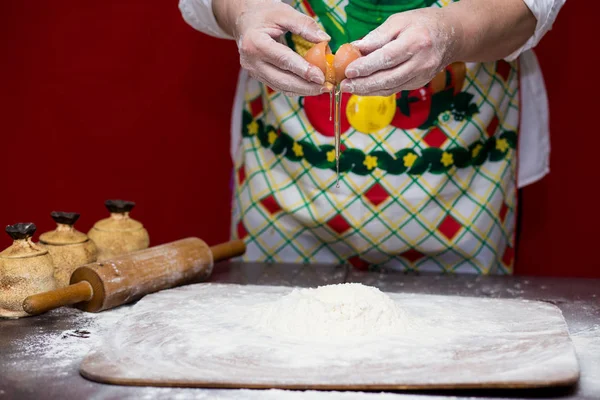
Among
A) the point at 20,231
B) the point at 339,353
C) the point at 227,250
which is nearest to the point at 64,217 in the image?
the point at 20,231

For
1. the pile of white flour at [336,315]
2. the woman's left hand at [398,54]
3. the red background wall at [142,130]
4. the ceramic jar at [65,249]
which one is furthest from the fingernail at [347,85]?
the red background wall at [142,130]

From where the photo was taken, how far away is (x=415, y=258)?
188 centimetres

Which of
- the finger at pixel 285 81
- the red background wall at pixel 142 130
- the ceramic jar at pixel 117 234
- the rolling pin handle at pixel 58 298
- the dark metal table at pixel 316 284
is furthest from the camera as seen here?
the red background wall at pixel 142 130

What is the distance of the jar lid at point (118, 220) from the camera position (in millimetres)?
1599

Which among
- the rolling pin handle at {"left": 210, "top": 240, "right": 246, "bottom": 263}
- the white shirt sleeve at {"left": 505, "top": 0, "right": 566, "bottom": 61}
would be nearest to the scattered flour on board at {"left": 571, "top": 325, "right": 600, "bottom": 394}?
the white shirt sleeve at {"left": 505, "top": 0, "right": 566, "bottom": 61}

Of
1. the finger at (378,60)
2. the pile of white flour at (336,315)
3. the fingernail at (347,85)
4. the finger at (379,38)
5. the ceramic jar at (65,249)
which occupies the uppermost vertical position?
the finger at (379,38)

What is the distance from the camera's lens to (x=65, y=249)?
4.82 feet

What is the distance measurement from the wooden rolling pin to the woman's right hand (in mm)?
406

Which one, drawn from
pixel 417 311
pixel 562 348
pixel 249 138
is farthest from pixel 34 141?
pixel 562 348

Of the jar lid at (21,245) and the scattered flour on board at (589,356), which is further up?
the jar lid at (21,245)

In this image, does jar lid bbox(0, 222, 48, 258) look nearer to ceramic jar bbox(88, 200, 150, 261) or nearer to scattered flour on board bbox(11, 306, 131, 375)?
scattered flour on board bbox(11, 306, 131, 375)

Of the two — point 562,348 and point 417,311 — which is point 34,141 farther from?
point 562,348

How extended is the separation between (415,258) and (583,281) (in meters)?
0.39

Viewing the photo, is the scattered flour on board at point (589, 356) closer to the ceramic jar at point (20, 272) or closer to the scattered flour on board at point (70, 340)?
the scattered flour on board at point (70, 340)
